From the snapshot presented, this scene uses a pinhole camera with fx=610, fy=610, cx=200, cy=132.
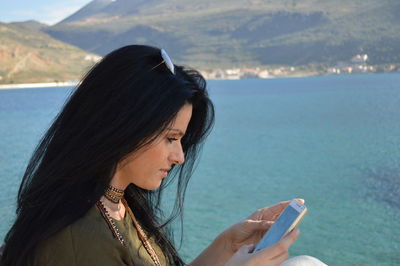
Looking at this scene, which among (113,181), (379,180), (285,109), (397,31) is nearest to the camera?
(113,181)

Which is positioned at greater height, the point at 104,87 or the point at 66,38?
the point at 104,87

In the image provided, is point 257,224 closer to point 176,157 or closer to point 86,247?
point 176,157

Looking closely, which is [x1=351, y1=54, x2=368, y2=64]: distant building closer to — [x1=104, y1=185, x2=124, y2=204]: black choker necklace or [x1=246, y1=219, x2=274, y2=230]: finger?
[x1=246, y1=219, x2=274, y2=230]: finger

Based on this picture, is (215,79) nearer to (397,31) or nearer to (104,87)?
(397,31)

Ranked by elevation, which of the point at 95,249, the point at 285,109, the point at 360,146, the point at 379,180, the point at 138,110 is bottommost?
the point at 285,109

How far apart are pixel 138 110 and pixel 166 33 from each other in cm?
14060

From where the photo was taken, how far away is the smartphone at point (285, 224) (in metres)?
1.49

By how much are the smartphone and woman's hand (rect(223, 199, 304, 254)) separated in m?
0.36

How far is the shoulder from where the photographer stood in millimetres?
1350

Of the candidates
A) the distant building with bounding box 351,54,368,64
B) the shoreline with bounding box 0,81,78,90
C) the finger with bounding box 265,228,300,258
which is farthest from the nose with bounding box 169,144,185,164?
the distant building with bounding box 351,54,368,64

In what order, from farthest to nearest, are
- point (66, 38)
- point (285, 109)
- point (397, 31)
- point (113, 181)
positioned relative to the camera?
point (66, 38)
point (397, 31)
point (285, 109)
point (113, 181)

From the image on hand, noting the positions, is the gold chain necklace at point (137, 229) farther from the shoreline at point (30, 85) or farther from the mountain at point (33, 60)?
the shoreline at point (30, 85)

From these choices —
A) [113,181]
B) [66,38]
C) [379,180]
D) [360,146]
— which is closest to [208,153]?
[360,146]

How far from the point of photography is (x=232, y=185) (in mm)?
15766
